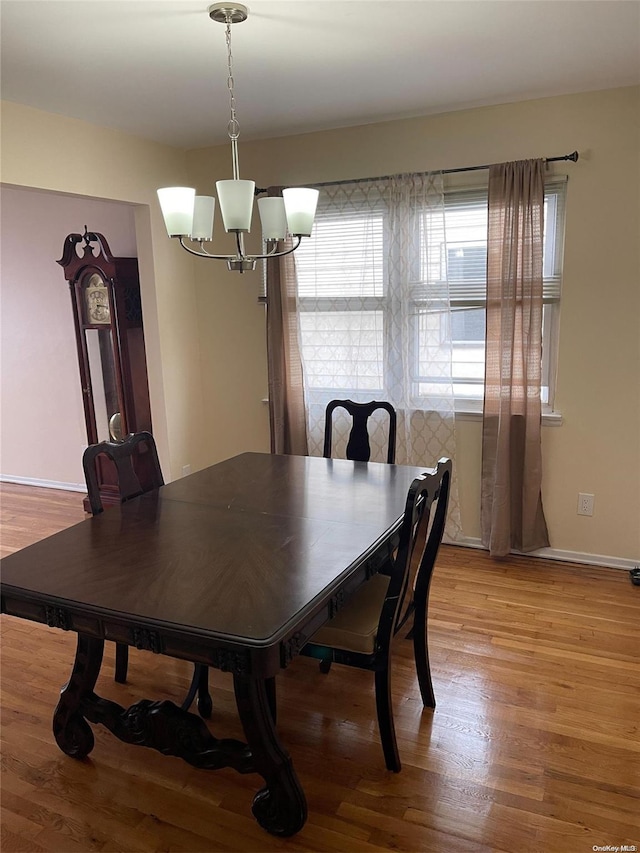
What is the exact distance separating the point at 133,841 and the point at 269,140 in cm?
368

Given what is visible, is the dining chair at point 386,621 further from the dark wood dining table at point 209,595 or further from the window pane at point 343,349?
the window pane at point 343,349

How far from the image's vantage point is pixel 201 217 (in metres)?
2.21

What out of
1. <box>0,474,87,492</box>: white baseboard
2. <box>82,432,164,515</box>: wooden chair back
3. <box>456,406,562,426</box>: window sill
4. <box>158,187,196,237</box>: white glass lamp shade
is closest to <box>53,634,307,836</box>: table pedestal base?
<box>82,432,164,515</box>: wooden chair back

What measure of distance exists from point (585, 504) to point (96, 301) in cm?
353

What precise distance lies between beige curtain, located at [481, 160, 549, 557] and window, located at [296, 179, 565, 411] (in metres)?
0.14

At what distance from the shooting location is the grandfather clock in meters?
4.22

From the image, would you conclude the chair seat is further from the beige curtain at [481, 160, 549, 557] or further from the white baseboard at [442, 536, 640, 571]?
the white baseboard at [442, 536, 640, 571]

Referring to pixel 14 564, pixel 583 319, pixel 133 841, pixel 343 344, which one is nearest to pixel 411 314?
pixel 343 344

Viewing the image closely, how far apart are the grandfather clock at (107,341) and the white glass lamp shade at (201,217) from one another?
2167 millimetres

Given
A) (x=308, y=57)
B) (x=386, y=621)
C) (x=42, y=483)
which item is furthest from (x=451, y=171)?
(x=42, y=483)

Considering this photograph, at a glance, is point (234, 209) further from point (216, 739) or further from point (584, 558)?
point (584, 558)

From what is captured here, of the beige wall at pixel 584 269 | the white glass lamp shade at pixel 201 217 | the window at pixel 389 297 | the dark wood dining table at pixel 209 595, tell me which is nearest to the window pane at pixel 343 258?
the window at pixel 389 297

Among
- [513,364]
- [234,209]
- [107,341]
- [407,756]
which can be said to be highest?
[234,209]

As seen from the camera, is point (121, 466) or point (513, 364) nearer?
point (121, 466)
